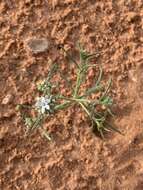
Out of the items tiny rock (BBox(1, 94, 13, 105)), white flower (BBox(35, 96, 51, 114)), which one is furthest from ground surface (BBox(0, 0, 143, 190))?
white flower (BBox(35, 96, 51, 114))

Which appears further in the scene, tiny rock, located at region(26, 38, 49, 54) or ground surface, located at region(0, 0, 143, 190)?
tiny rock, located at region(26, 38, 49, 54)

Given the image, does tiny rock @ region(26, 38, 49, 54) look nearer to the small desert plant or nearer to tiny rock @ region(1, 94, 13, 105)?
the small desert plant

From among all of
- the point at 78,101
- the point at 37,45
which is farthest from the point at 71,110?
the point at 37,45

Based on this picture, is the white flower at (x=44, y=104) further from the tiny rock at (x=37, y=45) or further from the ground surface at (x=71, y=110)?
the tiny rock at (x=37, y=45)

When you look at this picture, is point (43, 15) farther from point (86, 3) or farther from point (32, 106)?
point (32, 106)

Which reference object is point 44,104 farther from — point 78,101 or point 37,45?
point 37,45

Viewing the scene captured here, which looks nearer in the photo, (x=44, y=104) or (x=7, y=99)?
(x=44, y=104)
